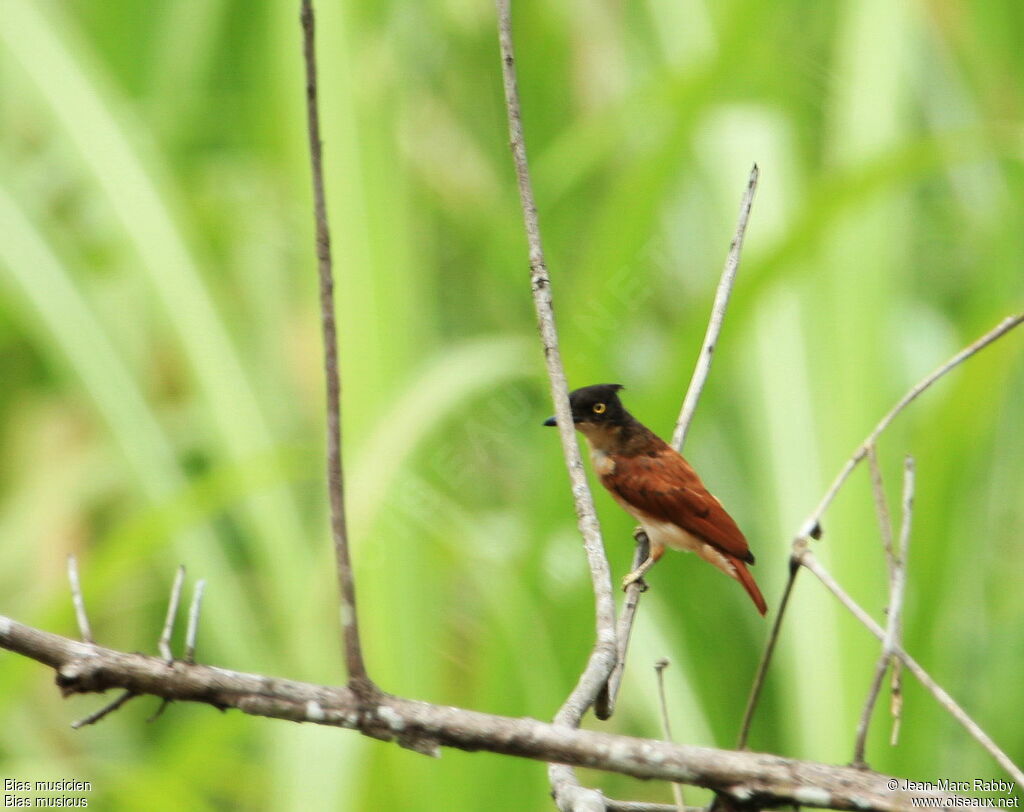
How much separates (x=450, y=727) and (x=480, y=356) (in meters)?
2.31

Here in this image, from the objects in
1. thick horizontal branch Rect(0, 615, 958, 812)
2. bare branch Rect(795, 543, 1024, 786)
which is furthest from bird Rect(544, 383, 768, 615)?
thick horizontal branch Rect(0, 615, 958, 812)

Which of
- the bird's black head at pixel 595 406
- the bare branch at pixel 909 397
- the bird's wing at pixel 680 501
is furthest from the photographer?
the bird's black head at pixel 595 406

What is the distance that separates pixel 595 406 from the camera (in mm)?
2639

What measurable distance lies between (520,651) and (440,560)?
0.96 m

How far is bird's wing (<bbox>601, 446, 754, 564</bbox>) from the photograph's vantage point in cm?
235

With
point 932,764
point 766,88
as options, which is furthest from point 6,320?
point 932,764

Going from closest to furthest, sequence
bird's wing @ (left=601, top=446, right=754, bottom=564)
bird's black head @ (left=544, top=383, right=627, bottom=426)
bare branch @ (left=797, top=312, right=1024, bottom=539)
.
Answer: bare branch @ (left=797, top=312, right=1024, bottom=539)
bird's wing @ (left=601, top=446, right=754, bottom=564)
bird's black head @ (left=544, top=383, right=627, bottom=426)

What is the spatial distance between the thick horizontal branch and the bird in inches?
44.0

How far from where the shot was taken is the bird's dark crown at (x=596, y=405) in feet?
8.66

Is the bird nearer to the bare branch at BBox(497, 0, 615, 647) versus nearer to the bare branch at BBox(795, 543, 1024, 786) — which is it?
the bare branch at BBox(497, 0, 615, 647)

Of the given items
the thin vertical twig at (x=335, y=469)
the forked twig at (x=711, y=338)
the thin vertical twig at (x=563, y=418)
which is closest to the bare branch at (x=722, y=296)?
the forked twig at (x=711, y=338)

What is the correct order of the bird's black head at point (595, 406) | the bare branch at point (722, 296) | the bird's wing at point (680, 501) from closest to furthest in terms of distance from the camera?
the bare branch at point (722, 296), the bird's wing at point (680, 501), the bird's black head at point (595, 406)

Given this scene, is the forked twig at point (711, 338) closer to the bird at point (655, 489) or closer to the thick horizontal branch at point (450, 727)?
the thick horizontal branch at point (450, 727)

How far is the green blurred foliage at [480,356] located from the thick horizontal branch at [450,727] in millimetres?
1650
